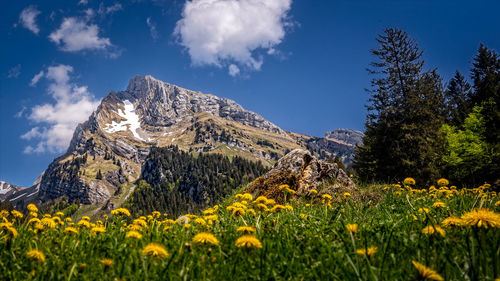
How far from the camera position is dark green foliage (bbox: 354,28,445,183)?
25.9m

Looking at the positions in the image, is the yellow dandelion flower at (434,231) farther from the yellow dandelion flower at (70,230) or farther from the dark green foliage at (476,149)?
the dark green foliage at (476,149)

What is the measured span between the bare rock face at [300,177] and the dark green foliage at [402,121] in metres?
15.1

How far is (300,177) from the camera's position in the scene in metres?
11.5

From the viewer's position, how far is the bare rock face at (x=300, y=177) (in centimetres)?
1106

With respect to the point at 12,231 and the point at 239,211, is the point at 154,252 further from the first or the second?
the point at 12,231

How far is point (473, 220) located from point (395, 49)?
Result: 35574 millimetres

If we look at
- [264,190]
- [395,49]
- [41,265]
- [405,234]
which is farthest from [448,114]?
[41,265]

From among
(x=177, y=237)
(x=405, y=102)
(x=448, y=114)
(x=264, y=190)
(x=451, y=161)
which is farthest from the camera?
(x=448, y=114)

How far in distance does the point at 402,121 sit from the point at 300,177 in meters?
23.1

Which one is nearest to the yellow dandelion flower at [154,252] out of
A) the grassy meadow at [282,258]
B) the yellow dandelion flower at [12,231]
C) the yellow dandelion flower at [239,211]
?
the grassy meadow at [282,258]

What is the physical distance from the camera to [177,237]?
3398 millimetres

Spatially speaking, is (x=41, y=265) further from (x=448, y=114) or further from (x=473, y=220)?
(x=448, y=114)

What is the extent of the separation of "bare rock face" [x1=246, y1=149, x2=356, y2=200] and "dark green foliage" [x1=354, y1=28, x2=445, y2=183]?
15.1 metres

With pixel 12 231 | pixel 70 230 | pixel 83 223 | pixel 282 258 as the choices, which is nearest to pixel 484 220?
pixel 282 258
